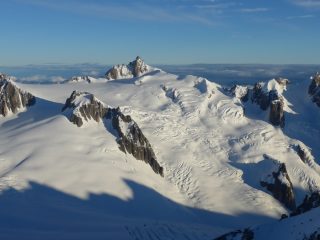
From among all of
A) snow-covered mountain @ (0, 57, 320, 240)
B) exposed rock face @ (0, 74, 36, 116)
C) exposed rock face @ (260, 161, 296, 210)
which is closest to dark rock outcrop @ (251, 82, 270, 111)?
snow-covered mountain @ (0, 57, 320, 240)

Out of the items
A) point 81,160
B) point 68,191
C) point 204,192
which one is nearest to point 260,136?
point 204,192

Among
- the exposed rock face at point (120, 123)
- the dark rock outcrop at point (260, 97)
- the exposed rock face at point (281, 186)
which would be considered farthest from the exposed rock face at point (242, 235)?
the dark rock outcrop at point (260, 97)

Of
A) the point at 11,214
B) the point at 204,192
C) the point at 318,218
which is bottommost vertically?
the point at 204,192

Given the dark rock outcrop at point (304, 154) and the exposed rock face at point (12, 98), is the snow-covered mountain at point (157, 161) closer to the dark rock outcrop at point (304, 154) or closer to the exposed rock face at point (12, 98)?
the dark rock outcrop at point (304, 154)

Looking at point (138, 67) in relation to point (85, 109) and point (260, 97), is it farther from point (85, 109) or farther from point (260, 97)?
point (85, 109)

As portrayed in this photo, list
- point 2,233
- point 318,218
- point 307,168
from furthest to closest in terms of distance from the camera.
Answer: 1. point 307,168
2. point 2,233
3. point 318,218

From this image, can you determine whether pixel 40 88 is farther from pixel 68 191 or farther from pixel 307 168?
pixel 307 168
